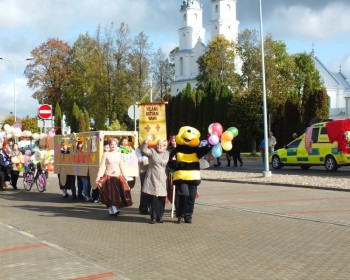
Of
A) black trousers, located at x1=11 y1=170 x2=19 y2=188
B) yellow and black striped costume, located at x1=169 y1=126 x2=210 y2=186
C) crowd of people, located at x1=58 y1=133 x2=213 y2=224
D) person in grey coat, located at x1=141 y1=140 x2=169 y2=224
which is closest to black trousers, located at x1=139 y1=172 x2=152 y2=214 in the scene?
crowd of people, located at x1=58 y1=133 x2=213 y2=224

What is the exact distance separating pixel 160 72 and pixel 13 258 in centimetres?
A: 7960

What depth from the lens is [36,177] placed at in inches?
731

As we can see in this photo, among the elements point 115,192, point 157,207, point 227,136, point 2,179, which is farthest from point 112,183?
point 2,179

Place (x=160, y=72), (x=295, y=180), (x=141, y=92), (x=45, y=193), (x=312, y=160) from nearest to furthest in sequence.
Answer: (x=45, y=193) → (x=295, y=180) → (x=312, y=160) → (x=141, y=92) → (x=160, y=72)

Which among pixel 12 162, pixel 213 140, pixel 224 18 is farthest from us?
pixel 224 18

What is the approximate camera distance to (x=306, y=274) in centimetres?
657

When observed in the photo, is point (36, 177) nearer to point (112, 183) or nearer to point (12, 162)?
point (12, 162)

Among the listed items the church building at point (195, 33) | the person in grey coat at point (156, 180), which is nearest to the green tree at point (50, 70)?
the church building at point (195, 33)

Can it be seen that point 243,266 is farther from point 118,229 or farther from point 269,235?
point 118,229

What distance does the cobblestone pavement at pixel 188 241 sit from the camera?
271 inches

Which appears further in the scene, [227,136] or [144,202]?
[144,202]

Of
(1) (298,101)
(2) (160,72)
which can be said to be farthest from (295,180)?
(2) (160,72)

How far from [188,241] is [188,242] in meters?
0.09

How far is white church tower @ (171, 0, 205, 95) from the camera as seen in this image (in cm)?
11450
